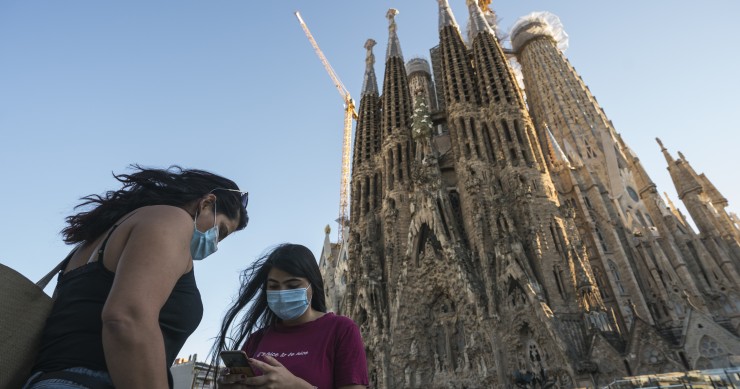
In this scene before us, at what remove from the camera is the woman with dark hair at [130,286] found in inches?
48.8

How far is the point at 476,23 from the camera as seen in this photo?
27.3 meters

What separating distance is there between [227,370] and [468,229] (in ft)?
60.0

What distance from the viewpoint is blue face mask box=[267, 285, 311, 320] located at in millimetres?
2447

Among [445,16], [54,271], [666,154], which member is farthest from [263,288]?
[666,154]

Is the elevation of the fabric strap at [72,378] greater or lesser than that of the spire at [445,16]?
lesser

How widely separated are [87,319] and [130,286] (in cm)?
29

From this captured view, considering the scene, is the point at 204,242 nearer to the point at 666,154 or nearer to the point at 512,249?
the point at 512,249

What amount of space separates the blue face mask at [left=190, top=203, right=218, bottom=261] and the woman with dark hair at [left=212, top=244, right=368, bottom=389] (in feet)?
1.87

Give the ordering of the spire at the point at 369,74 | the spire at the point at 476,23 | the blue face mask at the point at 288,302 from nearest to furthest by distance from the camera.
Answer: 1. the blue face mask at the point at 288,302
2. the spire at the point at 476,23
3. the spire at the point at 369,74

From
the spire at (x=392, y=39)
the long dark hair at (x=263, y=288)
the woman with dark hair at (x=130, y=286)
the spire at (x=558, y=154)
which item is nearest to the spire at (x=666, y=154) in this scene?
the spire at (x=558, y=154)

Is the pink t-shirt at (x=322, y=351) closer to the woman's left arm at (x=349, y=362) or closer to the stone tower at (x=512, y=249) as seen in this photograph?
the woman's left arm at (x=349, y=362)

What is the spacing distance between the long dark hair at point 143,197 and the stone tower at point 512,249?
12084 millimetres

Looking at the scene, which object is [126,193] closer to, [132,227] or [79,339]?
[132,227]

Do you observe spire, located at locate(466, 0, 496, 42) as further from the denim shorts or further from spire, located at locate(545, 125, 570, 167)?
the denim shorts
